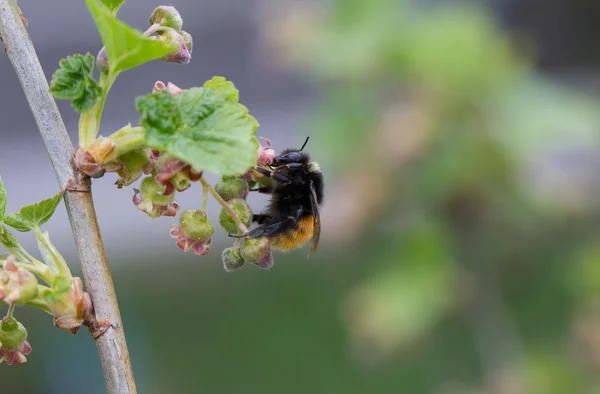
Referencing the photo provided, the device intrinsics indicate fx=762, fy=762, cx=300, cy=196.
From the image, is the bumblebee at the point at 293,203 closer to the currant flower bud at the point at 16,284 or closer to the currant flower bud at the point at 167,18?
the currant flower bud at the point at 167,18

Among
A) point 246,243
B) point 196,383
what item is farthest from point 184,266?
point 246,243

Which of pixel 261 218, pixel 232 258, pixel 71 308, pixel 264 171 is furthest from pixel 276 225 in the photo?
pixel 71 308

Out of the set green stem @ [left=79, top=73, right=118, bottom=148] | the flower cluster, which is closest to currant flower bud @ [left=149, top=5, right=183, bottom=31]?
the flower cluster

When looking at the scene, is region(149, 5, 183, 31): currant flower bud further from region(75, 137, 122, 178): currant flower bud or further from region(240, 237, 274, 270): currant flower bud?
region(240, 237, 274, 270): currant flower bud

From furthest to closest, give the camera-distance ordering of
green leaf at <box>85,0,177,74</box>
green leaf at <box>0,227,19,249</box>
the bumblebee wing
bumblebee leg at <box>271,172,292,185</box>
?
the bumblebee wing < bumblebee leg at <box>271,172,292,185</box> < green leaf at <box>0,227,19,249</box> < green leaf at <box>85,0,177,74</box>

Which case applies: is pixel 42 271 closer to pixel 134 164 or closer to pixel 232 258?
pixel 134 164

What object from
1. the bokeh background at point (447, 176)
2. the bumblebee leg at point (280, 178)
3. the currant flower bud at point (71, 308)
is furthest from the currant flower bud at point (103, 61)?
the bokeh background at point (447, 176)
